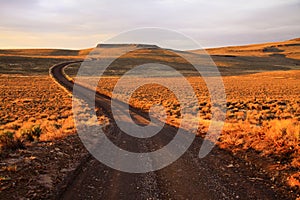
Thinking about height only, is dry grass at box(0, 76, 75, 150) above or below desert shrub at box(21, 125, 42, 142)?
below

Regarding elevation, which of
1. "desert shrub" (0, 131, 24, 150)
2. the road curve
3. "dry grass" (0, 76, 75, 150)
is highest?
"desert shrub" (0, 131, 24, 150)

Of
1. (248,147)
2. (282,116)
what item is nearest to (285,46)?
(282,116)

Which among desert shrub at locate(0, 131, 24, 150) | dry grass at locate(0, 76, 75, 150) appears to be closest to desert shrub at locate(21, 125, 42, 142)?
dry grass at locate(0, 76, 75, 150)

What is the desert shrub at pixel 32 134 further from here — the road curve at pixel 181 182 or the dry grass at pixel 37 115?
the road curve at pixel 181 182

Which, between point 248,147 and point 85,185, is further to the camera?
point 248,147

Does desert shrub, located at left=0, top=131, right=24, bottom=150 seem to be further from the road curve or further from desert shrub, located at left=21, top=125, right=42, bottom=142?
the road curve

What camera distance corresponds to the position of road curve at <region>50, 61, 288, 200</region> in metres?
7.14

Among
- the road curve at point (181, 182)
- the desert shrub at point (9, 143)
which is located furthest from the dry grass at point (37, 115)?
the road curve at point (181, 182)

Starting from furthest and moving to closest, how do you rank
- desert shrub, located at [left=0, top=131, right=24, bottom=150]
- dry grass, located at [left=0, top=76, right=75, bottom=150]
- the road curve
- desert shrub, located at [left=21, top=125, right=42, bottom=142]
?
dry grass, located at [left=0, top=76, right=75, bottom=150]
desert shrub, located at [left=21, top=125, right=42, bottom=142]
desert shrub, located at [left=0, top=131, right=24, bottom=150]
the road curve

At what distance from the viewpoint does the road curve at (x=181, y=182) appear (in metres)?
7.14

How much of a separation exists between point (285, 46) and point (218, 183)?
196 meters

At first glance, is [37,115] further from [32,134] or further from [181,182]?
[181,182]

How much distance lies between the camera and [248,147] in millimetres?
11305

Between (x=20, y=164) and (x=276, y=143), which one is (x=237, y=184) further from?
(x=20, y=164)
